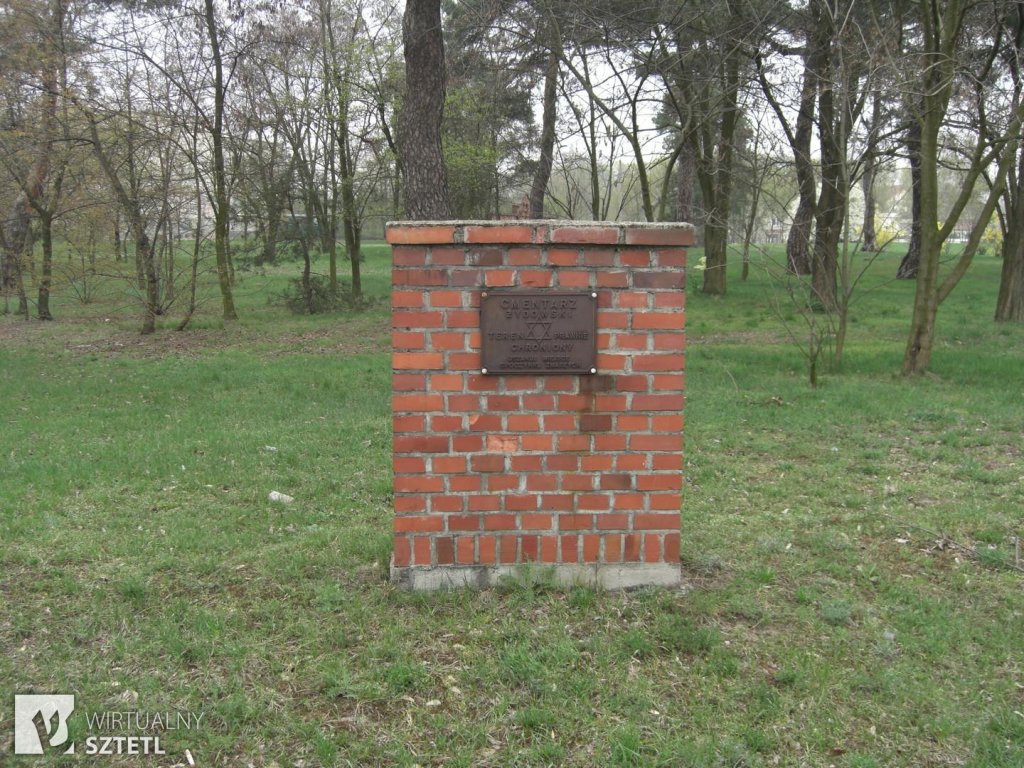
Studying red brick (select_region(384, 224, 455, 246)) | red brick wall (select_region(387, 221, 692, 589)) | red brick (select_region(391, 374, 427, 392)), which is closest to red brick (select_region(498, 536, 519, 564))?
red brick wall (select_region(387, 221, 692, 589))

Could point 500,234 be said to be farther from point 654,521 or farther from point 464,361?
point 654,521

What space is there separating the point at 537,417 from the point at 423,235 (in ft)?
2.99

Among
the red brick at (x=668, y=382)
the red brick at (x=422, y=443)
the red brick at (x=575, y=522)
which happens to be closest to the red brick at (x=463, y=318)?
the red brick at (x=422, y=443)

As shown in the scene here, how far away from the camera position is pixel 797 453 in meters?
6.20

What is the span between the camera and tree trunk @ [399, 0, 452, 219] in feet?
30.0

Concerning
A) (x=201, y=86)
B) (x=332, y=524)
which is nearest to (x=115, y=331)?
(x=201, y=86)

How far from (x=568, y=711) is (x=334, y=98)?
1808 centimetres

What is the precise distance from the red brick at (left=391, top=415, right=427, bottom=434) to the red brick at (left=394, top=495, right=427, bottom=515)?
30cm

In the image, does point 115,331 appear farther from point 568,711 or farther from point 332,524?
point 568,711

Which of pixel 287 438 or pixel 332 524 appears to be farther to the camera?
pixel 287 438

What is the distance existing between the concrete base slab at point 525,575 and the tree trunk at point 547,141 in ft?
33.8

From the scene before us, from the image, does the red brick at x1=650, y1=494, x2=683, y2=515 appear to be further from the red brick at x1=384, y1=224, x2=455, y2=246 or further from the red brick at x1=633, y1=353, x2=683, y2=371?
the red brick at x1=384, y1=224, x2=455, y2=246

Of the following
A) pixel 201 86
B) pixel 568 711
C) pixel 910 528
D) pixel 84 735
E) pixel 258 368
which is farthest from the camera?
pixel 201 86

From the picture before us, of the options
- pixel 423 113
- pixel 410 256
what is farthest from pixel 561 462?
pixel 423 113
